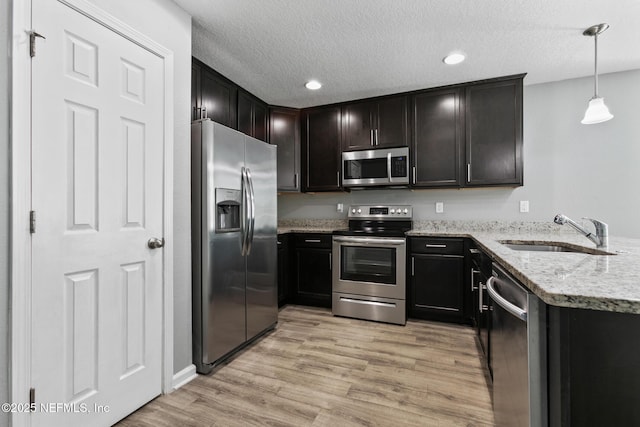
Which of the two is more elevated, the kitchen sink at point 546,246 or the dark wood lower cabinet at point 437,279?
the kitchen sink at point 546,246

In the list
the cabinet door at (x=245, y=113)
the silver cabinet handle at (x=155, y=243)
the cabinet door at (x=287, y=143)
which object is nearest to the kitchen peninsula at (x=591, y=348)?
the silver cabinet handle at (x=155, y=243)

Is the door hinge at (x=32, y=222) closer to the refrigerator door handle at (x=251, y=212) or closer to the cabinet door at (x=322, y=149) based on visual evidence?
the refrigerator door handle at (x=251, y=212)

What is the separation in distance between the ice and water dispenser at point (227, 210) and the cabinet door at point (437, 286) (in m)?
1.87

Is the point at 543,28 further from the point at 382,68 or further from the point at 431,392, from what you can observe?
the point at 431,392

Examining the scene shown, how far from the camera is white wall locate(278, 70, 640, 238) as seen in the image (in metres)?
2.85

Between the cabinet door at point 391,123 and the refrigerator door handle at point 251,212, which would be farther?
the cabinet door at point 391,123

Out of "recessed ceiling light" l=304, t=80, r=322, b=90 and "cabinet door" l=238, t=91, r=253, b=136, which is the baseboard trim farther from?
"recessed ceiling light" l=304, t=80, r=322, b=90

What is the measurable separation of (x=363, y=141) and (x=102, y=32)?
2624mm

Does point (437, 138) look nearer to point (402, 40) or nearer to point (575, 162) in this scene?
point (402, 40)

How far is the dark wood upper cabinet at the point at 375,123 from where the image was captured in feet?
11.1

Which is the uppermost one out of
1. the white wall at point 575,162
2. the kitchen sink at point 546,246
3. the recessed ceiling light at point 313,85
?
the recessed ceiling light at point 313,85

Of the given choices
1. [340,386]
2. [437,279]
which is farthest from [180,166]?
[437,279]

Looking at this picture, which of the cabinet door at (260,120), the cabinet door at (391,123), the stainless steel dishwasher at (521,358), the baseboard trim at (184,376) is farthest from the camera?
the cabinet door at (260,120)

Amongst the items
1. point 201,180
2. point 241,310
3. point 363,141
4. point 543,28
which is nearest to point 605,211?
point 543,28
